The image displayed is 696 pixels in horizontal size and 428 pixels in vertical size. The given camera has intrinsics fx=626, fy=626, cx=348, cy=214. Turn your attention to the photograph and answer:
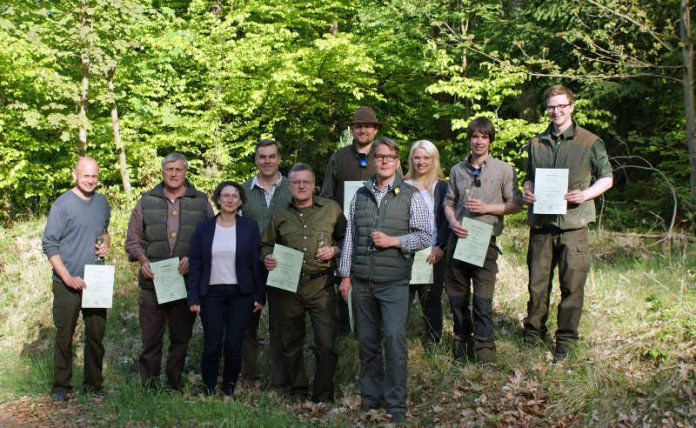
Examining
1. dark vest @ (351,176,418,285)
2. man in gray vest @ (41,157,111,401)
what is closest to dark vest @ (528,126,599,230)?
dark vest @ (351,176,418,285)

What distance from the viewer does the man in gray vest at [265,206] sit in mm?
6230

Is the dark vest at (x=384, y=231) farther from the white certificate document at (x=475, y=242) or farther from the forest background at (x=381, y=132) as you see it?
the forest background at (x=381, y=132)

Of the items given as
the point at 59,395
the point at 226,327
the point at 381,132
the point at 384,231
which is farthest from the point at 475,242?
the point at 381,132

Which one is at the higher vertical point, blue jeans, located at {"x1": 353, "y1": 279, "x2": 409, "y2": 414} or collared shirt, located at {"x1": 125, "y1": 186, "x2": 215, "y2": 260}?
collared shirt, located at {"x1": 125, "y1": 186, "x2": 215, "y2": 260}

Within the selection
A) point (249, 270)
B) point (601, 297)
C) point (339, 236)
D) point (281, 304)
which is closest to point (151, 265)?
point (249, 270)

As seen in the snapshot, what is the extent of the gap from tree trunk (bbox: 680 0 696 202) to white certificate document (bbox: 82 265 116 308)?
30.2 ft

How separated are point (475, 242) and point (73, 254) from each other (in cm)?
386

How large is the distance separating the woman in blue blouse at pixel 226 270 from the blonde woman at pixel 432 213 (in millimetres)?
1577

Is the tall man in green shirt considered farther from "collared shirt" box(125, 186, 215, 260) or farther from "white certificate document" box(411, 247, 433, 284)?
"collared shirt" box(125, 186, 215, 260)

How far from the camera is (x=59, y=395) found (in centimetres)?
623

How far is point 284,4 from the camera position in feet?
60.5

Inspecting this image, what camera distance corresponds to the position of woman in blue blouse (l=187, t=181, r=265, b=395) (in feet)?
19.6

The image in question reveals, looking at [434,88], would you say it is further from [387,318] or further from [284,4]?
[387,318]

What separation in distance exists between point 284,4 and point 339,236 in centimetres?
1419
